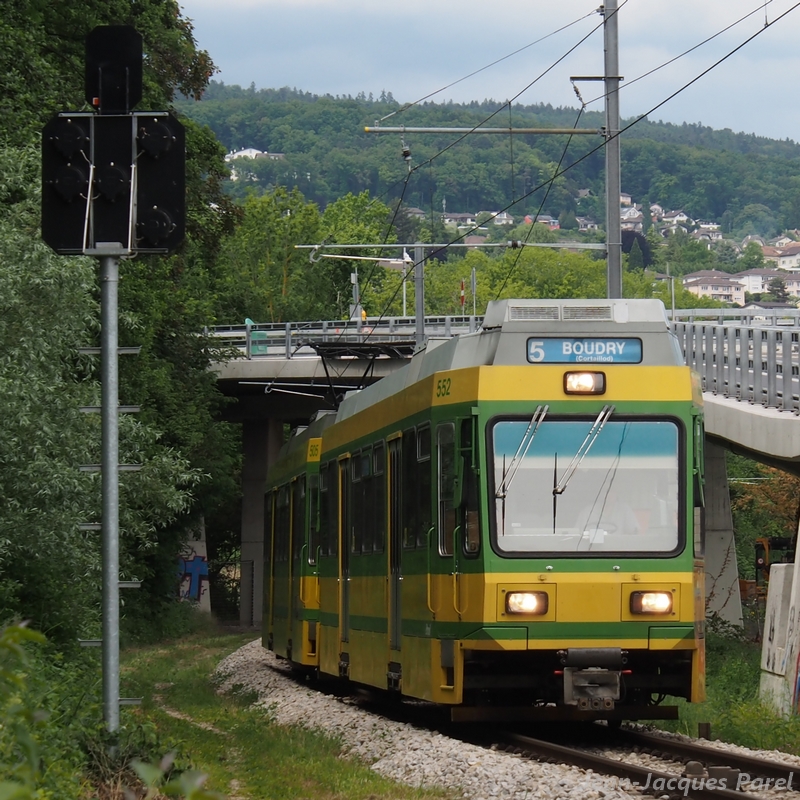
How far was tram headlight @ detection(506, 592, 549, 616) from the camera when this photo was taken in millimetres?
11180

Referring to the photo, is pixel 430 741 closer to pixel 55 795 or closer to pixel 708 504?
pixel 55 795

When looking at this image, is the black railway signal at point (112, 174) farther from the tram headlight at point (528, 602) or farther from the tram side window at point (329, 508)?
the tram side window at point (329, 508)

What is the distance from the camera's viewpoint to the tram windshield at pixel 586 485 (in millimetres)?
11320

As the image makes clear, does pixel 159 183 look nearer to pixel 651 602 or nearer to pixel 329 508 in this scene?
pixel 651 602

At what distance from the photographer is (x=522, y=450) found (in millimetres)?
11438

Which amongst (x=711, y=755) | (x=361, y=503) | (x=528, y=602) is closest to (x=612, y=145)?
(x=361, y=503)

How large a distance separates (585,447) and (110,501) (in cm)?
415

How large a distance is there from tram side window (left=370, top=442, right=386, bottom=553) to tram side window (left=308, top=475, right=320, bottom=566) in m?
3.59

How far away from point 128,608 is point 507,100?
21797mm

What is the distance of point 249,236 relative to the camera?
92.1m

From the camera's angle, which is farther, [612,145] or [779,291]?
[779,291]

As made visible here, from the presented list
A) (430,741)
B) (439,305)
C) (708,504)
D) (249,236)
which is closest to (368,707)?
(430,741)

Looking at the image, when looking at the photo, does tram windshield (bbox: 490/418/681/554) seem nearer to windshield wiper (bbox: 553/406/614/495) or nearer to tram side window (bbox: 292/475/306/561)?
windshield wiper (bbox: 553/406/614/495)

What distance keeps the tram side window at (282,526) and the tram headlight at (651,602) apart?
1043 cm
